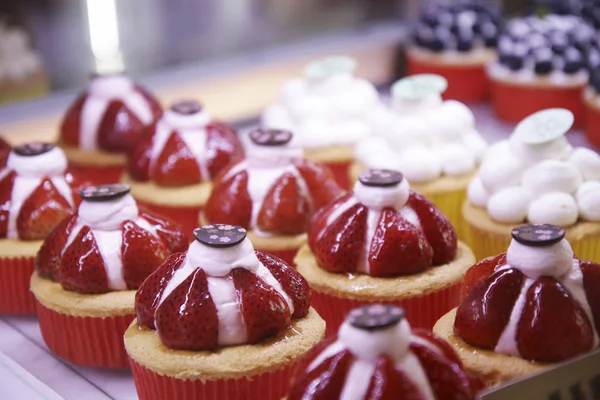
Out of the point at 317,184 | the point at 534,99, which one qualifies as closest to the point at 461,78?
the point at 534,99

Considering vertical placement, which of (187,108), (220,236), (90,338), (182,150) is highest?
(220,236)

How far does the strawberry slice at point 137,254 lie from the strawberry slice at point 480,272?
0.83 m

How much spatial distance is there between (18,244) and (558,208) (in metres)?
1.64

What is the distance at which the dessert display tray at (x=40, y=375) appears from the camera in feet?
7.43

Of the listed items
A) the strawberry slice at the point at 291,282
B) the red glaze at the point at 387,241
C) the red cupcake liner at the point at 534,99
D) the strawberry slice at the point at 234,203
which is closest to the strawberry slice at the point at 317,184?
the strawberry slice at the point at 234,203

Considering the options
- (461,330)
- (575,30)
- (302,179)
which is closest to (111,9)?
(302,179)

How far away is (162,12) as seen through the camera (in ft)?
15.4

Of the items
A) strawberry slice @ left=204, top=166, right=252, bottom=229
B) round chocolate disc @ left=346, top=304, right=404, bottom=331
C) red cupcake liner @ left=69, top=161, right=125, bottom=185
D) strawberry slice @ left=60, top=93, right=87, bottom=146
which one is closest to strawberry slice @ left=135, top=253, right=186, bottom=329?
round chocolate disc @ left=346, top=304, right=404, bottom=331

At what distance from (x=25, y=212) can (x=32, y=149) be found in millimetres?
237

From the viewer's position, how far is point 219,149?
3.38m

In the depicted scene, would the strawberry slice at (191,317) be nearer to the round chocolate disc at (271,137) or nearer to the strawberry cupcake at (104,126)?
the round chocolate disc at (271,137)

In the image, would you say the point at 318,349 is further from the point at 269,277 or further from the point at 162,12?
the point at 162,12

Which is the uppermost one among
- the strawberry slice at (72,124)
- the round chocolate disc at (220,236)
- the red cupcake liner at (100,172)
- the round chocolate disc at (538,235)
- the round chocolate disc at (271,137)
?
the round chocolate disc at (538,235)

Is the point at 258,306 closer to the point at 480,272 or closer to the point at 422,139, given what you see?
the point at 480,272
